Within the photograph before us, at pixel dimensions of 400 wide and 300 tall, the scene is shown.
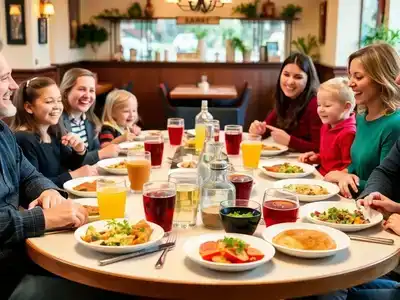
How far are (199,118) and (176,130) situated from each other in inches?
5.9

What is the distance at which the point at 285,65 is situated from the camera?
3.57m

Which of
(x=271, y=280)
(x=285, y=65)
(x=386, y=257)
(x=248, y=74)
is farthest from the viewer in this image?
(x=248, y=74)

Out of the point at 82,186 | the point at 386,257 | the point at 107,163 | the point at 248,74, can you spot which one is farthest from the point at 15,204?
the point at 248,74

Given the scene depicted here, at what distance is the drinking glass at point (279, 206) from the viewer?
1.66 metres

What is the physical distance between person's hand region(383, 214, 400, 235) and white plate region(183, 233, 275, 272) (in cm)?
44

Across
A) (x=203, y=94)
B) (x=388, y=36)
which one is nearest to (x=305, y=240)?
(x=388, y=36)

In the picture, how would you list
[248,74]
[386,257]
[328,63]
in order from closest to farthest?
[386,257] → [328,63] → [248,74]

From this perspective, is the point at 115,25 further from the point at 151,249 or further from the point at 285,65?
the point at 151,249

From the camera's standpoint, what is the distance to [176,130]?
307 centimetres

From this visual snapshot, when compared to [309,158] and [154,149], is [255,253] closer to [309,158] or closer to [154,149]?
[154,149]

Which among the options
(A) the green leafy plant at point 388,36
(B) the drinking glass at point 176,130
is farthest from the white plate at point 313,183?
(A) the green leafy plant at point 388,36

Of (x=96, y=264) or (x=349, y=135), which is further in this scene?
(x=349, y=135)

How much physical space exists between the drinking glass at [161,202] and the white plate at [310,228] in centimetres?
29

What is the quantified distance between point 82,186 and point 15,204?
0.25 m
